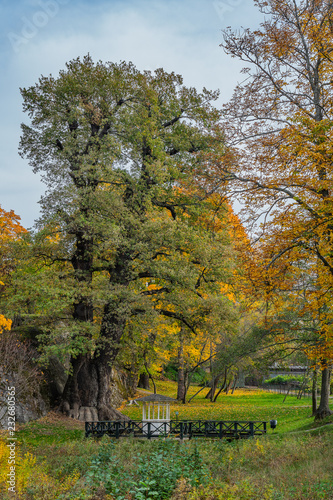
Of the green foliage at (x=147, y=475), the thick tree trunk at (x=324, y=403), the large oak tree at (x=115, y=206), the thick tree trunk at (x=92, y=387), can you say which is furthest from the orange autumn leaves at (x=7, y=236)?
the thick tree trunk at (x=324, y=403)

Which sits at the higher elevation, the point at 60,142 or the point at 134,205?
the point at 60,142

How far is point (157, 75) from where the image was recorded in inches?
734

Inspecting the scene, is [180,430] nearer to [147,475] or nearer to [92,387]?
[92,387]

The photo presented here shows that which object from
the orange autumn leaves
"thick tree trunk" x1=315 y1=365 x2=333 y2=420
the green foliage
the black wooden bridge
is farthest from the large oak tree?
the green foliage

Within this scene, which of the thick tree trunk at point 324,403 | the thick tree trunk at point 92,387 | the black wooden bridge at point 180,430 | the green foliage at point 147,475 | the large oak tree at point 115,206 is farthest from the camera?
the thick tree trunk at point 92,387

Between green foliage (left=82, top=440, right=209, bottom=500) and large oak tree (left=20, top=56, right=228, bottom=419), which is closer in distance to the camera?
green foliage (left=82, top=440, right=209, bottom=500)

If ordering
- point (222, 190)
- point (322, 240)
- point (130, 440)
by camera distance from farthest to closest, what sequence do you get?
1. point (130, 440)
2. point (222, 190)
3. point (322, 240)

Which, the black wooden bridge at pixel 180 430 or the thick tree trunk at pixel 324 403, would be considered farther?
the thick tree trunk at pixel 324 403

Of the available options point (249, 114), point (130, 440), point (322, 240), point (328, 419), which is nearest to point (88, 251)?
point (130, 440)

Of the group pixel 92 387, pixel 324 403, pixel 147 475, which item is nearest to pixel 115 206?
pixel 92 387

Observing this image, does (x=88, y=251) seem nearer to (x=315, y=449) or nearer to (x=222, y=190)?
(x=222, y=190)

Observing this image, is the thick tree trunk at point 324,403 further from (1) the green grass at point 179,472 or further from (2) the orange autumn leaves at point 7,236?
(2) the orange autumn leaves at point 7,236

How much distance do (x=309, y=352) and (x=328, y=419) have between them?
5.98 m

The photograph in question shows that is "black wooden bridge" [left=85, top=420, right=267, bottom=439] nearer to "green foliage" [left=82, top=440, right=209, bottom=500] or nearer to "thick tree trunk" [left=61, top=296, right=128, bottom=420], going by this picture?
"thick tree trunk" [left=61, top=296, right=128, bottom=420]
